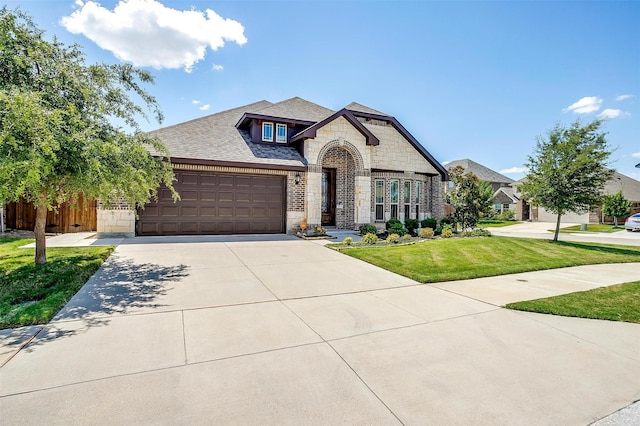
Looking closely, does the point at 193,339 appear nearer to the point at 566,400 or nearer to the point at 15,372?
the point at 15,372

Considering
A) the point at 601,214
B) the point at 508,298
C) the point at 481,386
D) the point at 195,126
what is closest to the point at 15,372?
the point at 481,386

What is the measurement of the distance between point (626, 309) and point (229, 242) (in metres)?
10.5

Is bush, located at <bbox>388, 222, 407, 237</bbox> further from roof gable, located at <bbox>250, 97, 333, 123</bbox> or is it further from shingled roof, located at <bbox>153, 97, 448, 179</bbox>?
roof gable, located at <bbox>250, 97, 333, 123</bbox>

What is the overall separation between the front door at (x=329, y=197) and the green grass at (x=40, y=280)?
33.3 feet

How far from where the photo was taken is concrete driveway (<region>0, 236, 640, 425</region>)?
99.3 inches

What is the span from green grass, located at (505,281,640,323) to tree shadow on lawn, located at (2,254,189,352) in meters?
6.01

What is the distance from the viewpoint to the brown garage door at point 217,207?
12906mm

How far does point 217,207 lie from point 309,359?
1121cm

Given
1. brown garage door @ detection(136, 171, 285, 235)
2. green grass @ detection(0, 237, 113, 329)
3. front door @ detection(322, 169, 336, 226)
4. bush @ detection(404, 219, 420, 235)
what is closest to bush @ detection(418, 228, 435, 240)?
bush @ detection(404, 219, 420, 235)

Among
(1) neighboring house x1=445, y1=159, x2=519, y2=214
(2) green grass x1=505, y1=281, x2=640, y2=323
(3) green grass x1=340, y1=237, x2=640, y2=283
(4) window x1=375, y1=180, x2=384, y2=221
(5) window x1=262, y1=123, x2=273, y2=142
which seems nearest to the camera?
(2) green grass x1=505, y1=281, x2=640, y2=323

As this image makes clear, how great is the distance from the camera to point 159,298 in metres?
5.26

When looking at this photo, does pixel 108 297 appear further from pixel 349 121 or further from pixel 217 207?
pixel 349 121

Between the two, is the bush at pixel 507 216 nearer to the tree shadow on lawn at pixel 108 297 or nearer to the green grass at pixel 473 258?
the green grass at pixel 473 258

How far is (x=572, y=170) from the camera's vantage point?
13.3 meters
